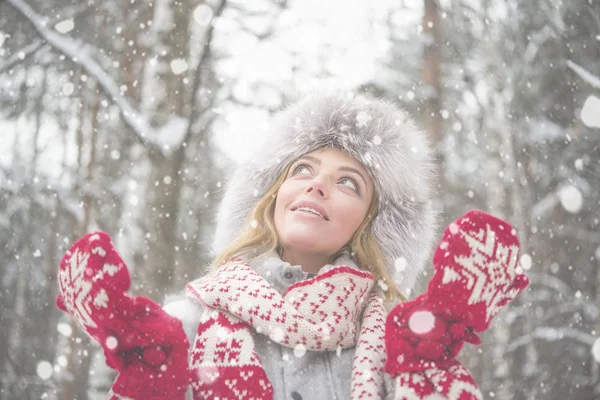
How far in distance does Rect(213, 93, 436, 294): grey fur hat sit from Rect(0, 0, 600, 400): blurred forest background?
8.00 ft

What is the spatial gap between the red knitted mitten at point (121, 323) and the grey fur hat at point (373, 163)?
103 cm

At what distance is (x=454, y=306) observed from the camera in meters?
1.35

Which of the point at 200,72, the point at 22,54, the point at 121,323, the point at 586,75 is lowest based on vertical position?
the point at 586,75

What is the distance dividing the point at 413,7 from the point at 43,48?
13.5 ft

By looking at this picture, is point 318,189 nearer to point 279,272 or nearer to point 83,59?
point 279,272

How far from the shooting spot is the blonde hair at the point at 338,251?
2049 mm

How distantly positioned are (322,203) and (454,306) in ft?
2.27

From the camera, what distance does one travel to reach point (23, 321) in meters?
6.00

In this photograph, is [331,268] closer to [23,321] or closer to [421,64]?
[421,64]

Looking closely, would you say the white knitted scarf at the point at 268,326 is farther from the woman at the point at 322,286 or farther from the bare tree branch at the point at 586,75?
the bare tree branch at the point at 586,75

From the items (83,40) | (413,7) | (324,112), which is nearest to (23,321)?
(83,40)

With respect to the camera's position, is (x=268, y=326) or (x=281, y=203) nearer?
(x=268, y=326)

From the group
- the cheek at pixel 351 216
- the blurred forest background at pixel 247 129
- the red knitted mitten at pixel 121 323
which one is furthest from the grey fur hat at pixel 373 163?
the blurred forest background at pixel 247 129

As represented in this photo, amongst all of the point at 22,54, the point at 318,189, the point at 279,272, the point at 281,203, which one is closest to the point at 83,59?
the point at 22,54
